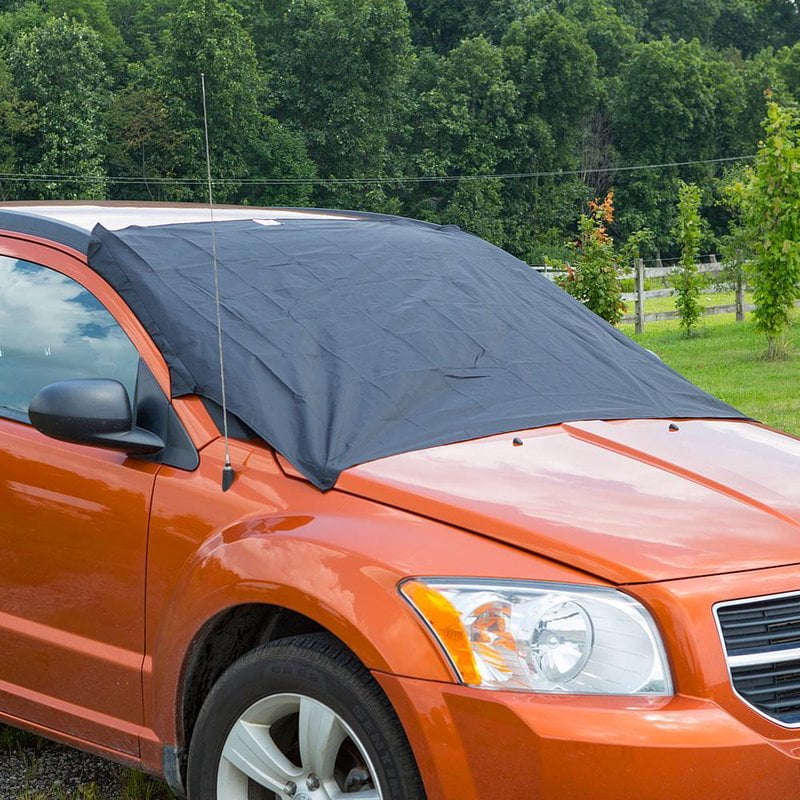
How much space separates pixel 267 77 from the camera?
3027 inches

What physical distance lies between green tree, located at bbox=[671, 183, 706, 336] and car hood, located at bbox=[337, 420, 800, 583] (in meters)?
21.1

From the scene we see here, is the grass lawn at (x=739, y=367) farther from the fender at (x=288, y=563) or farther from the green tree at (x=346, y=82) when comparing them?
the green tree at (x=346, y=82)

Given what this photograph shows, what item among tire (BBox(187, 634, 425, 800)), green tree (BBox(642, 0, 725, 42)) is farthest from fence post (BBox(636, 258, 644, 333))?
green tree (BBox(642, 0, 725, 42))

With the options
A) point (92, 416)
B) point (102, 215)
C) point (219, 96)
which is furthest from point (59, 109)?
point (92, 416)

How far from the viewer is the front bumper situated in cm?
233

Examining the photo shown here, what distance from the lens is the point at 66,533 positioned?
318 cm

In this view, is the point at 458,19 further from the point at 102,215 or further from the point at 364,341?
the point at 364,341

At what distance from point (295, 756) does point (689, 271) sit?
22458mm

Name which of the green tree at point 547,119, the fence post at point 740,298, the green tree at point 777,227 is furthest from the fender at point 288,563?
the green tree at point 547,119

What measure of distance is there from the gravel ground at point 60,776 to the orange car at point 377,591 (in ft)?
0.99

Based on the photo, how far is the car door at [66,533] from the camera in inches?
121

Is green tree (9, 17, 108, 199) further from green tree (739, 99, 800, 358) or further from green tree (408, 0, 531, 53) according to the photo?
green tree (739, 99, 800, 358)

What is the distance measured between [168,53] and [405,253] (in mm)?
71712

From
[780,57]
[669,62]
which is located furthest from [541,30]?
[780,57]
